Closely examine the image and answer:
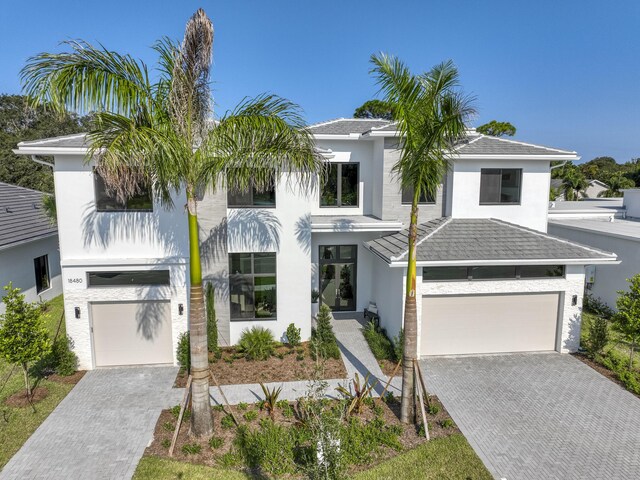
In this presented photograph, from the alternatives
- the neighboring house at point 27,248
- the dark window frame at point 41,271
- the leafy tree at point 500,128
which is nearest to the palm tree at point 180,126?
the neighboring house at point 27,248

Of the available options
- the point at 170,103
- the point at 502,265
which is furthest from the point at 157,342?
the point at 502,265

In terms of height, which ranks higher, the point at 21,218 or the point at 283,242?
the point at 21,218

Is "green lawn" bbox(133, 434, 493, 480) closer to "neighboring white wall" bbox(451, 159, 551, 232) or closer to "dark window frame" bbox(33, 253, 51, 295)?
"neighboring white wall" bbox(451, 159, 551, 232)

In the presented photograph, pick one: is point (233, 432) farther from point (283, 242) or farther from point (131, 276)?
point (283, 242)

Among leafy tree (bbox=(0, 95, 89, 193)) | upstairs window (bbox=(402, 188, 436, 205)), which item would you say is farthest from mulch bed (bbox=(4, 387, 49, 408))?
leafy tree (bbox=(0, 95, 89, 193))

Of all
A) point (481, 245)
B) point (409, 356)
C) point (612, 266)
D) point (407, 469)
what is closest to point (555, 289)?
point (481, 245)
